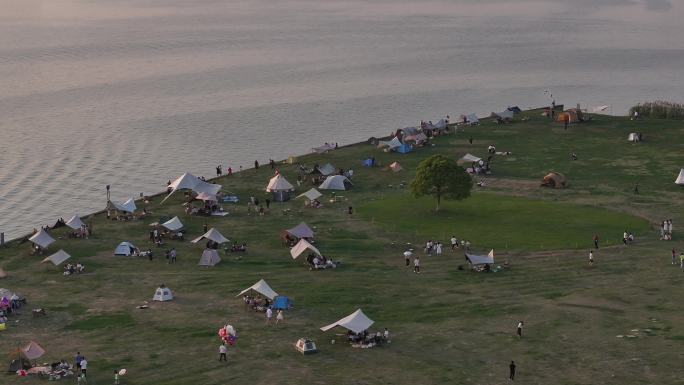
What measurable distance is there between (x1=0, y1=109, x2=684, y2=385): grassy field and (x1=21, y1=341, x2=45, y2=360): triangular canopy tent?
1.62 m

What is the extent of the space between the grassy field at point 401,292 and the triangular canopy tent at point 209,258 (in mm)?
906

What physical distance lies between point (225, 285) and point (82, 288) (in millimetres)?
9834

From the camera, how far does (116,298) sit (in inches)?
2768

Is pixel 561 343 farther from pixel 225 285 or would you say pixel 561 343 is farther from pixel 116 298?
pixel 116 298

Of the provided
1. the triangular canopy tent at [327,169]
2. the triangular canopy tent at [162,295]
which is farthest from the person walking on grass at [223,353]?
the triangular canopy tent at [327,169]

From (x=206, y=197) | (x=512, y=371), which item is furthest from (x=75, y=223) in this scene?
(x=512, y=371)

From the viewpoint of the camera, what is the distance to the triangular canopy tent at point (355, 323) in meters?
60.2

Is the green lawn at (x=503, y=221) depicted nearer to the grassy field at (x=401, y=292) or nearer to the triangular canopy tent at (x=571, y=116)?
the grassy field at (x=401, y=292)

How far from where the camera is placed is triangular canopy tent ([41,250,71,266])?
78.5 metres

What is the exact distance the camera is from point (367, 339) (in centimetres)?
5981

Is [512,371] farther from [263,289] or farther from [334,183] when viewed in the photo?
[334,183]

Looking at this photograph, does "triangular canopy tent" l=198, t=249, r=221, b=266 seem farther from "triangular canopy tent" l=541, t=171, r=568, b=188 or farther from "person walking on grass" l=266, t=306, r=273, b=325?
"triangular canopy tent" l=541, t=171, r=568, b=188

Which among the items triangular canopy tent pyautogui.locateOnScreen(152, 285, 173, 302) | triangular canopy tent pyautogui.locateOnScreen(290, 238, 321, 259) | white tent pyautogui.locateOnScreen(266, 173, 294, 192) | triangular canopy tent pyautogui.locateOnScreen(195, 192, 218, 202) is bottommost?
triangular canopy tent pyautogui.locateOnScreen(152, 285, 173, 302)

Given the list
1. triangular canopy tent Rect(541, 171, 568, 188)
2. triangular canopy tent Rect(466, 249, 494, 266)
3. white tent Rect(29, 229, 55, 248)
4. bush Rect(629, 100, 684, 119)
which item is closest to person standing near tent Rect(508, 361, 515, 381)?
triangular canopy tent Rect(466, 249, 494, 266)
